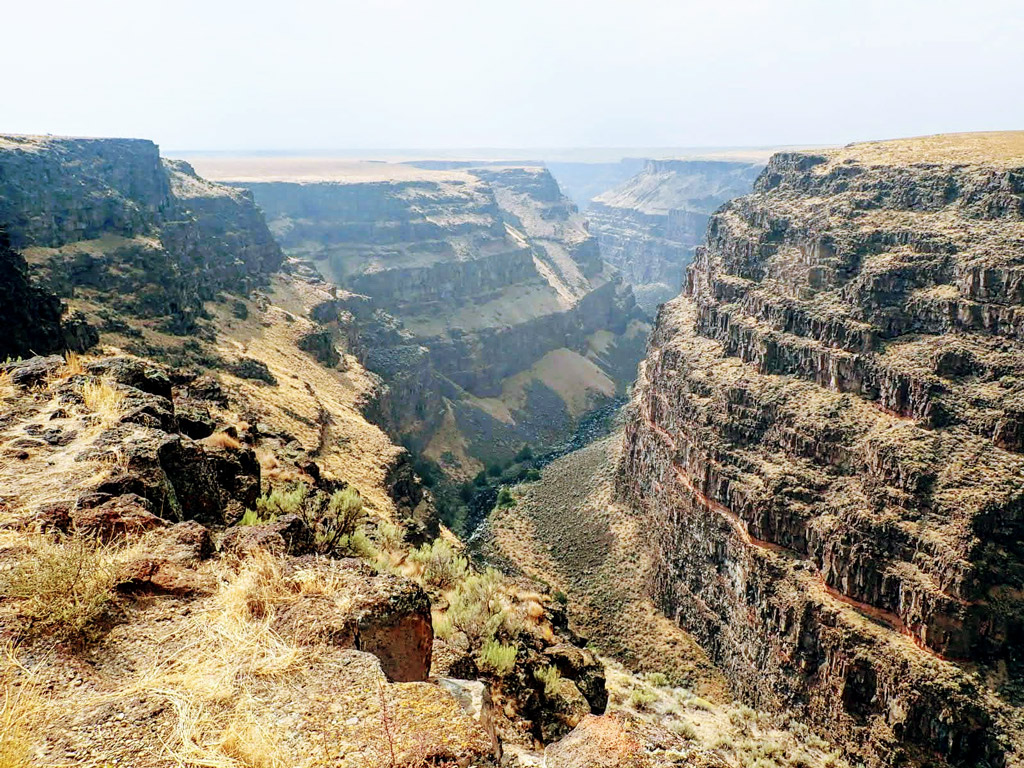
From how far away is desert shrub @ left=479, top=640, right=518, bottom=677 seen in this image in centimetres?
1377

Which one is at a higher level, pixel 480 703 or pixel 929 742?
pixel 480 703

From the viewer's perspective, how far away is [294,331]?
218ft

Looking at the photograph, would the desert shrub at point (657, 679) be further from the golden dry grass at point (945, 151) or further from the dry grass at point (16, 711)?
the golden dry grass at point (945, 151)

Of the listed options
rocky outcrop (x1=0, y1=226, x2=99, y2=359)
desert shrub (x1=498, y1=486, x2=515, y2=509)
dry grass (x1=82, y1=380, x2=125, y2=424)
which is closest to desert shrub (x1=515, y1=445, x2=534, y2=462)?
desert shrub (x1=498, y1=486, x2=515, y2=509)

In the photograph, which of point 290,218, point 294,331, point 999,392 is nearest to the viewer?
point 999,392

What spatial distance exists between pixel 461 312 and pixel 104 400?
351 feet

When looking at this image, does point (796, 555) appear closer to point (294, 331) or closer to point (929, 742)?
point (929, 742)

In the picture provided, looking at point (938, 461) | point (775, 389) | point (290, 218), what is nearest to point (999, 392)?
point (938, 461)

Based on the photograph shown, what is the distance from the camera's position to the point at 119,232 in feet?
192

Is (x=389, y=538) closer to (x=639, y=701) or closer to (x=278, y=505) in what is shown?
(x=278, y=505)

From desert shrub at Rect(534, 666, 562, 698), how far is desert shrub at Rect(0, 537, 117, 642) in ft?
31.5

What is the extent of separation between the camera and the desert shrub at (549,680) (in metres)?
14.2

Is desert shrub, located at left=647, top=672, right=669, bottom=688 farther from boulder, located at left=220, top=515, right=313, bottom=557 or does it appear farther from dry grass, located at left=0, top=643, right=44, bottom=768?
dry grass, located at left=0, top=643, right=44, bottom=768

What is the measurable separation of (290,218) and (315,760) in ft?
462
